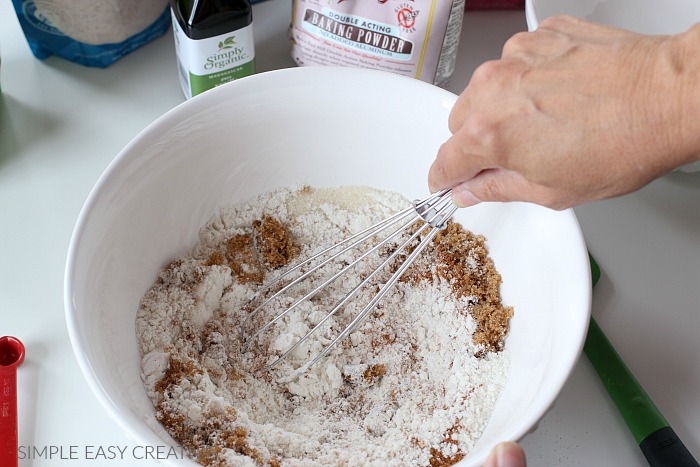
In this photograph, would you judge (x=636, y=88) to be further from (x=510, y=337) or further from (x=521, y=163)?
(x=510, y=337)

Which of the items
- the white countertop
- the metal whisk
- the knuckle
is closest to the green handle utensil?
the white countertop

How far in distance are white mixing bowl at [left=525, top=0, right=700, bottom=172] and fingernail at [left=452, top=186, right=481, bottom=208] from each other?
0.45 meters

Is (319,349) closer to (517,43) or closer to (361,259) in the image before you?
(361,259)

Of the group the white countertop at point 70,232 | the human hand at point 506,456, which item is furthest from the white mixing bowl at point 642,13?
the human hand at point 506,456

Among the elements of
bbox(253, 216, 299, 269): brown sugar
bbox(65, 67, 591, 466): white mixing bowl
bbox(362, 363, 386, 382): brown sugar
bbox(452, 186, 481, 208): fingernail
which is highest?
bbox(452, 186, 481, 208): fingernail

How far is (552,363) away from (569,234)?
0.47 feet

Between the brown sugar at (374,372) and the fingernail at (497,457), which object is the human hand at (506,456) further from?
the brown sugar at (374,372)

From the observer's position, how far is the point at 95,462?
723 mm

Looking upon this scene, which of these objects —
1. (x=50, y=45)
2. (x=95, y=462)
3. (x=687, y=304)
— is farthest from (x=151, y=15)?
(x=687, y=304)

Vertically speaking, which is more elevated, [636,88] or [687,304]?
[636,88]

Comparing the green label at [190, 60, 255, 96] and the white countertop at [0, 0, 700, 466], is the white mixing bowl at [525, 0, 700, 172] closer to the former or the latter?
the white countertop at [0, 0, 700, 466]

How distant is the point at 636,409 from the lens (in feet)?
2.44

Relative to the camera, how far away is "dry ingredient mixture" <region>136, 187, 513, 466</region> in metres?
0.68

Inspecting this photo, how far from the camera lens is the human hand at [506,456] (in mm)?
523
